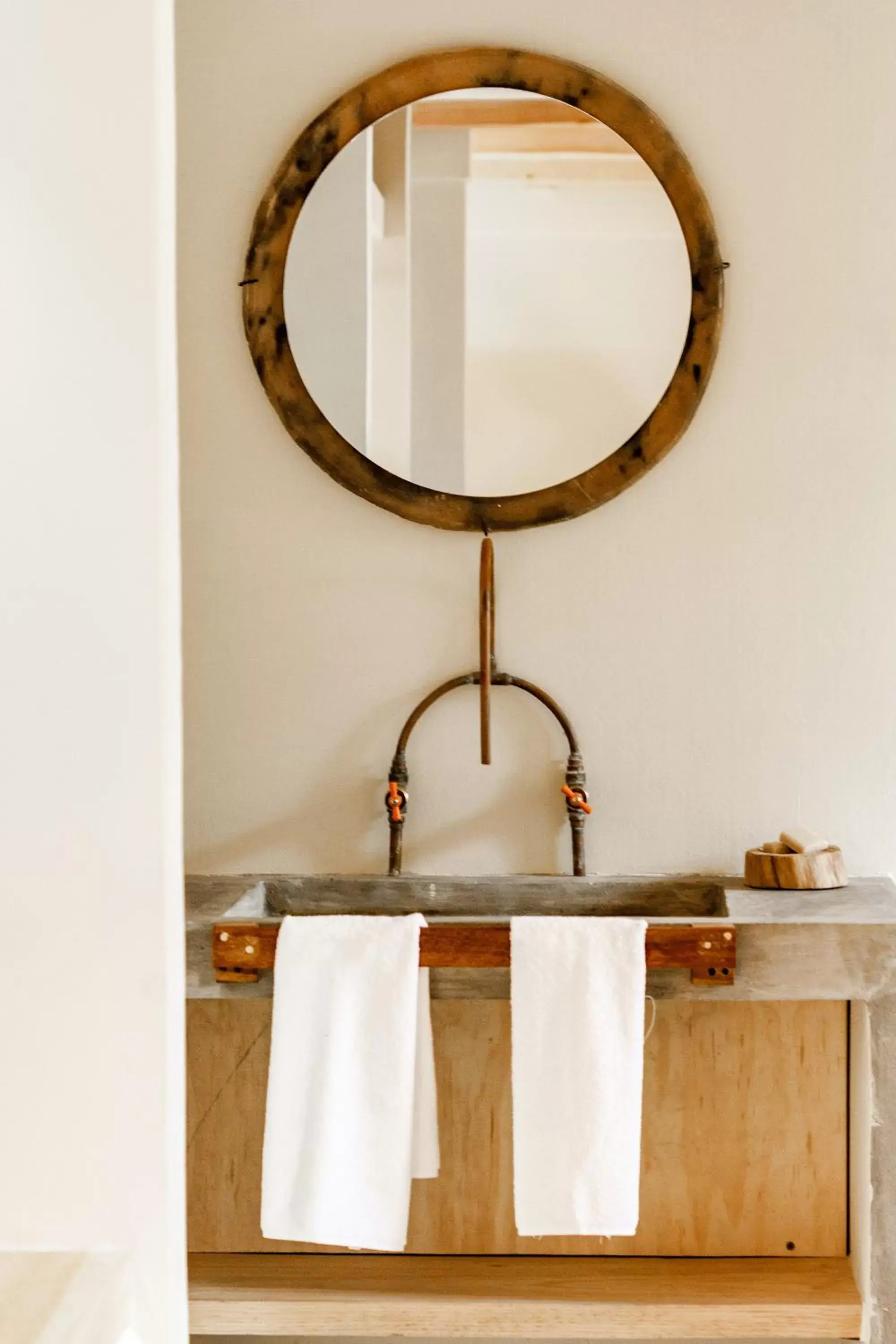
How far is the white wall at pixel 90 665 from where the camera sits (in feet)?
2.26

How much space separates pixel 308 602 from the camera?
1849mm

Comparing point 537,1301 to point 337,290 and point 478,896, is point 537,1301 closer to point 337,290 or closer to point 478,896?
point 478,896

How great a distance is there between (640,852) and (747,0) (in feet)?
4.30

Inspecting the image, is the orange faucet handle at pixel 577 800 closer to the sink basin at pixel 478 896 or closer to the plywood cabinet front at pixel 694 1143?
the sink basin at pixel 478 896

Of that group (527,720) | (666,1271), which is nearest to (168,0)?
(527,720)

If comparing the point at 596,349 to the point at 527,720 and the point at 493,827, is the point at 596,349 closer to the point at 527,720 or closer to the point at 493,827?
the point at 527,720

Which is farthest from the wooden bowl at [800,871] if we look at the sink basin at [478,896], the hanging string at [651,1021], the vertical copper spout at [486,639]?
the vertical copper spout at [486,639]

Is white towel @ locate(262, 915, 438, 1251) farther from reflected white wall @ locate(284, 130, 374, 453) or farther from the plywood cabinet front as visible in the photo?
reflected white wall @ locate(284, 130, 374, 453)

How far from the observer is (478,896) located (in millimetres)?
1766

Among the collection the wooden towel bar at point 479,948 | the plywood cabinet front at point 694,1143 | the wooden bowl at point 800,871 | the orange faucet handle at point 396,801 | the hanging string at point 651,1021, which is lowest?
the plywood cabinet front at point 694,1143

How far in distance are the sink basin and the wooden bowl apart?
0.12m

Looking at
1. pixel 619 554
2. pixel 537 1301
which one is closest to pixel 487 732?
pixel 619 554

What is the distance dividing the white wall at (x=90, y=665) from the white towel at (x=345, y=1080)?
714 mm

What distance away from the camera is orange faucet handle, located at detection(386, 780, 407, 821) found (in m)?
1.76
